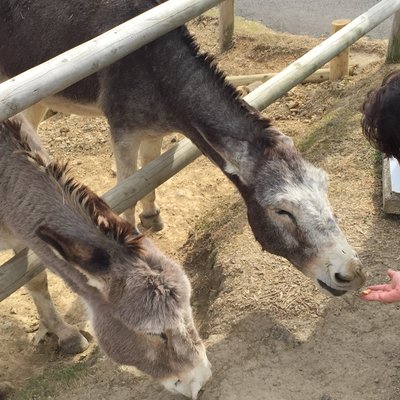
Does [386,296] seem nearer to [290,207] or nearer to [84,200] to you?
[290,207]

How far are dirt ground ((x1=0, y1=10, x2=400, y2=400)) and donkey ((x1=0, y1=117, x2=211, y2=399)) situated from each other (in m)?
0.55

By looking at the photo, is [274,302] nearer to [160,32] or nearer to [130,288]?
[130,288]

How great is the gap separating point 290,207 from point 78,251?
1.50 m

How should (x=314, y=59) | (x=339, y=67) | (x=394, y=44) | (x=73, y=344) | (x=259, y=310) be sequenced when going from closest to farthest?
(x=259, y=310), (x=73, y=344), (x=314, y=59), (x=394, y=44), (x=339, y=67)

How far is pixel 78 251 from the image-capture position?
299cm

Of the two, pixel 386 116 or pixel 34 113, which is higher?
pixel 386 116

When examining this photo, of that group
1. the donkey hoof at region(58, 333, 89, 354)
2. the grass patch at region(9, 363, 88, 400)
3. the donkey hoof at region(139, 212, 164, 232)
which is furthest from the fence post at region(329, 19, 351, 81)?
the grass patch at region(9, 363, 88, 400)

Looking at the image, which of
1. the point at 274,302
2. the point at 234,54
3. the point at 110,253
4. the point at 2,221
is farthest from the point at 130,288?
the point at 234,54

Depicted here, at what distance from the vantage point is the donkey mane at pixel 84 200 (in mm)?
3168

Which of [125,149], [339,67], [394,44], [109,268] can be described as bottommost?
[339,67]

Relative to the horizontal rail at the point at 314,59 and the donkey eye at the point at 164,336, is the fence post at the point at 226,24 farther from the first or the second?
the donkey eye at the point at 164,336

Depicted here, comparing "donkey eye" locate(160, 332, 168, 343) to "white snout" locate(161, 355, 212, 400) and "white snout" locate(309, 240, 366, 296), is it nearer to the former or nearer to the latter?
"white snout" locate(161, 355, 212, 400)

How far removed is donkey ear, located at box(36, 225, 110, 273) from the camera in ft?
9.78

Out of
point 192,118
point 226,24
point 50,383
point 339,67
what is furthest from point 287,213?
point 226,24
